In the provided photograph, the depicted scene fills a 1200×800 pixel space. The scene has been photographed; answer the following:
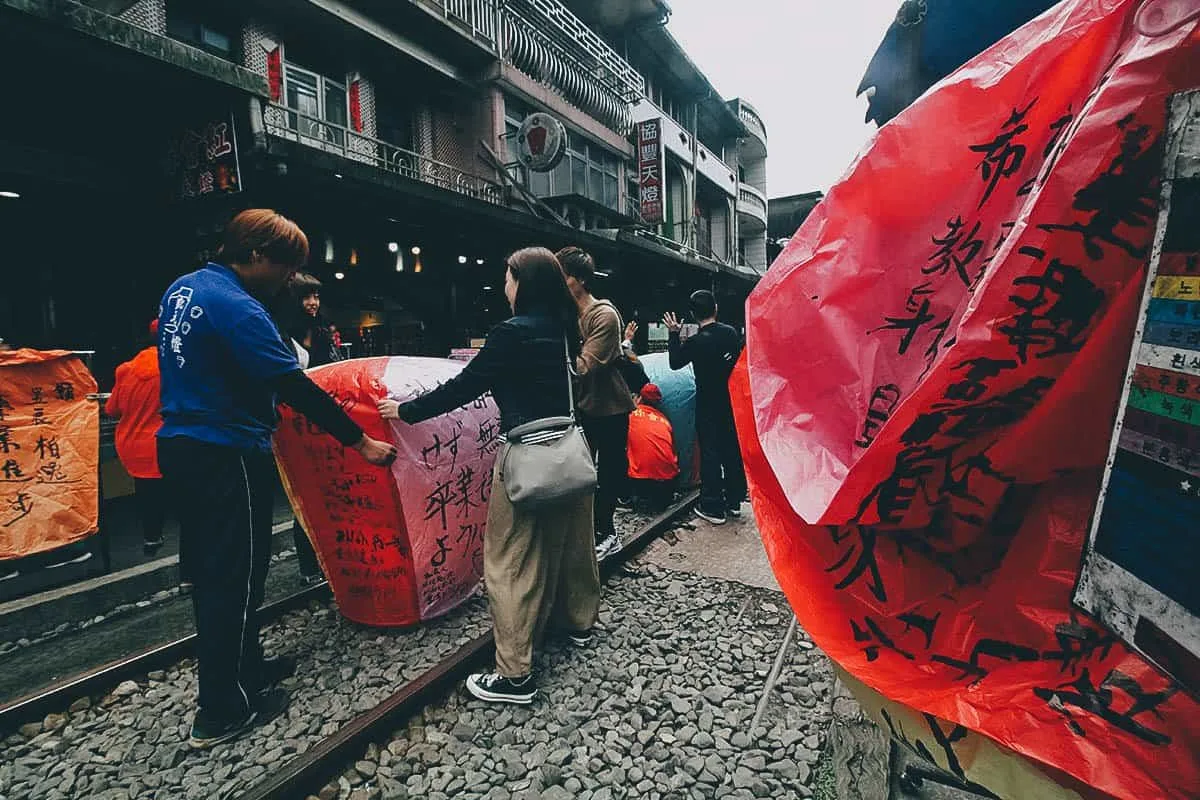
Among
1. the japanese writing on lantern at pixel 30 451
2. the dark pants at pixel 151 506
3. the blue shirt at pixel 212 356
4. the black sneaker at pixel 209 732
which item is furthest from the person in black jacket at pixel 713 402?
the japanese writing on lantern at pixel 30 451

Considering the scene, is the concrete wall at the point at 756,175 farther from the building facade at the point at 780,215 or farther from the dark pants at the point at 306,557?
the dark pants at the point at 306,557

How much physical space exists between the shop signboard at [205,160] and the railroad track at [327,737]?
3987 mm

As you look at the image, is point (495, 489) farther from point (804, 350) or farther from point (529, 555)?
point (804, 350)

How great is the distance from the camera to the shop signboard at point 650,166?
1841 cm

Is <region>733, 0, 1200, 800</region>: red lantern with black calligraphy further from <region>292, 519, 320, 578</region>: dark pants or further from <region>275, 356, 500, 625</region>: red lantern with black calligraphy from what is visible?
<region>292, 519, 320, 578</region>: dark pants

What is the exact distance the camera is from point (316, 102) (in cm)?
1009

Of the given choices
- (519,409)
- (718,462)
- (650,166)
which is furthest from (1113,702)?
(650,166)

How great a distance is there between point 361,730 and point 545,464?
1336 mm

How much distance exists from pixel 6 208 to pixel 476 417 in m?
6.55

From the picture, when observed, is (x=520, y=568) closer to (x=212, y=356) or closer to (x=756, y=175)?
(x=212, y=356)

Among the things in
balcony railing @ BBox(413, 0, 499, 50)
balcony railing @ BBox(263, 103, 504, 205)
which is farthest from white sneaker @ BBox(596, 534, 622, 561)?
balcony railing @ BBox(413, 0, 499, 50)

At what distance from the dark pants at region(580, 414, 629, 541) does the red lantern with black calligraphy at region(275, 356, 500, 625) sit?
45.5 inches

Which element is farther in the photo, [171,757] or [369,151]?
[369,151]

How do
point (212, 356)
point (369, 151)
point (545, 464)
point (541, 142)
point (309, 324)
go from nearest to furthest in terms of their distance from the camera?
point (212, 356) < point (545, 464) < point (309, 324) < point (369, 151) < point (541, 142)
